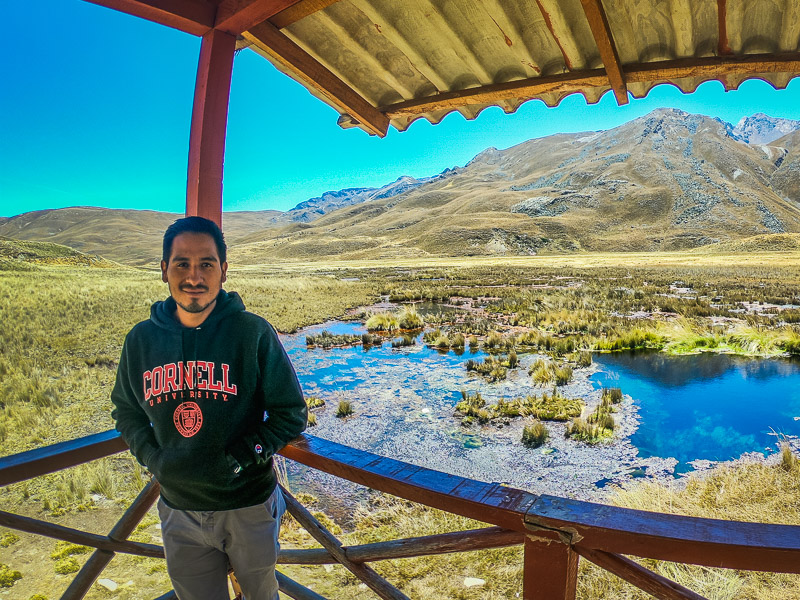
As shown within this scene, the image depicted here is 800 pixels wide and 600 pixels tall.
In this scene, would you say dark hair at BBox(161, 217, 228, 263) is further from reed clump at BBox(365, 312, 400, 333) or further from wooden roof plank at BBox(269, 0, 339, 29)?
reed clump at BBox(365, 312, 400, 333)

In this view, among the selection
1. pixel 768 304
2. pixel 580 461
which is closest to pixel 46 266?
pixel 580 461

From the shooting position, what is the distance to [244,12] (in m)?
1.89

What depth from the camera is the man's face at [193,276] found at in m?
1.41

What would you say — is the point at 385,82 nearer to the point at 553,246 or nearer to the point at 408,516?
the point at 408,516

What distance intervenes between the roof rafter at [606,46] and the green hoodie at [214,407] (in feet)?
5.69

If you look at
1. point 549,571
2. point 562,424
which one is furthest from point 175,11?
point 562,424

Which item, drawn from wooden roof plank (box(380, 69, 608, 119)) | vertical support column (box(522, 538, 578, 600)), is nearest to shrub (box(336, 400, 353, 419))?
wooden roof plank (box(380, 69, 608, 119))

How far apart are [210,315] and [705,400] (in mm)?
9832

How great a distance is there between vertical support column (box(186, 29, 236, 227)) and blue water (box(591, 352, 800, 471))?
263 inches

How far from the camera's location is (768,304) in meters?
18.1

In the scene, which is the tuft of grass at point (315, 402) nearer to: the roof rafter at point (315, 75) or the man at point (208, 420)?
the roof rafter at point (315, 75)

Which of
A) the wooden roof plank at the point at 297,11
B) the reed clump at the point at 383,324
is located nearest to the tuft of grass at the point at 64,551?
the wooden roof plank at the point at 297,11

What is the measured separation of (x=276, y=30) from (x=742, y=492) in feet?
19.6

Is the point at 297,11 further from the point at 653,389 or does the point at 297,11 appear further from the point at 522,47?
the point at 653,389
